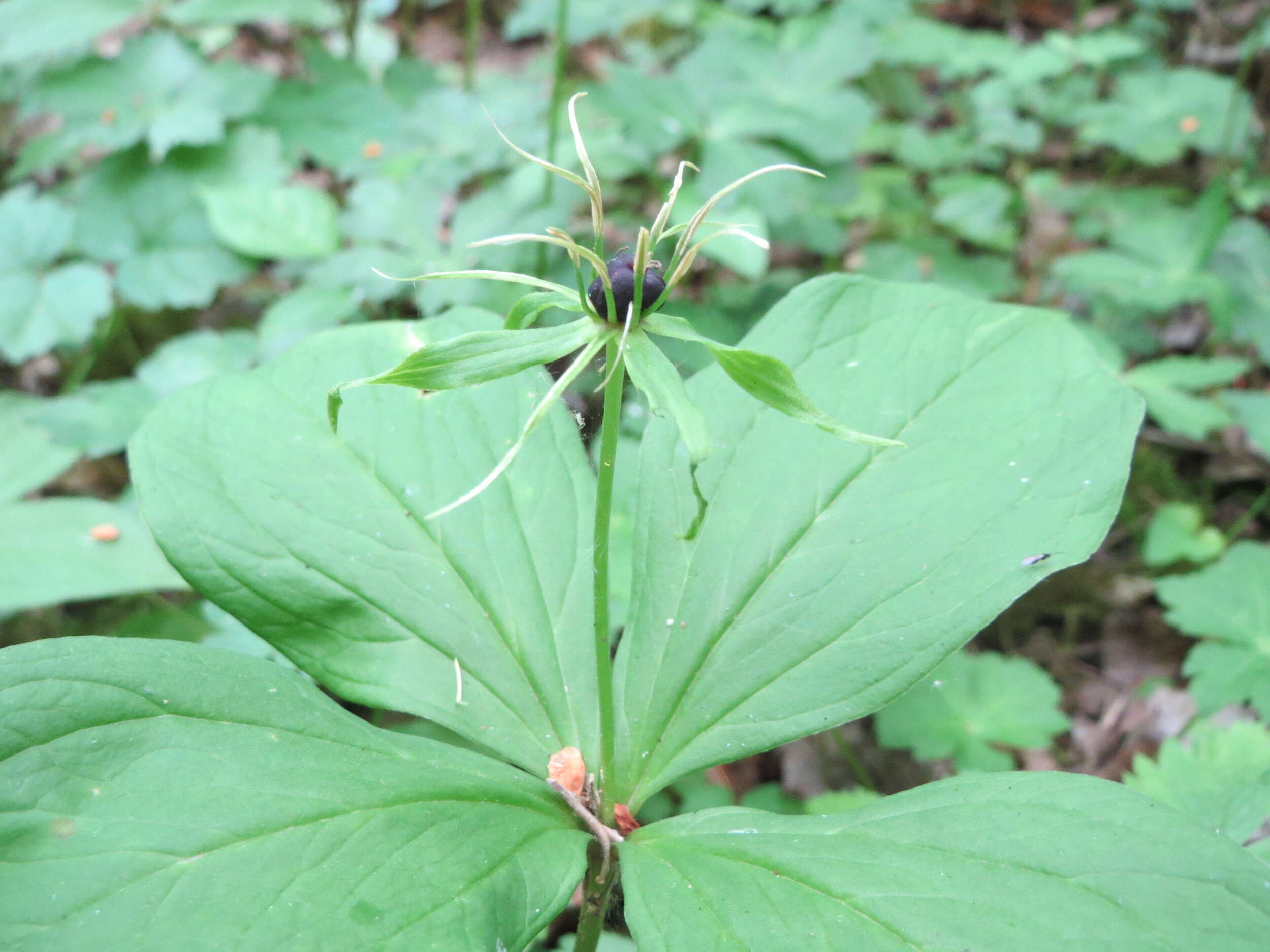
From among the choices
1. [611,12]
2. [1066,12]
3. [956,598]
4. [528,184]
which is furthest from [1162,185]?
[956,598]

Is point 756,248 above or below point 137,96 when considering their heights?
below

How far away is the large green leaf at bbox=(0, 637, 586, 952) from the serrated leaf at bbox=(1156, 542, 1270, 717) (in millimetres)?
Result: 1509

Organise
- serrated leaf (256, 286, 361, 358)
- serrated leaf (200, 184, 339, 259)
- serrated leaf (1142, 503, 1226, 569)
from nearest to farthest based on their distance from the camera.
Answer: serrated leaf (1142, 503, 1226, 569), serrated leaf (256, 286, 361, 358), serrated leaf (200, 184, 339, 259)

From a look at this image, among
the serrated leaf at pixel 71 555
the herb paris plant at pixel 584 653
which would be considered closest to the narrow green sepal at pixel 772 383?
the herb paris plant at pixel 584 653

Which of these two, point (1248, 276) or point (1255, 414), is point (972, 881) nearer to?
point (1255, 414)

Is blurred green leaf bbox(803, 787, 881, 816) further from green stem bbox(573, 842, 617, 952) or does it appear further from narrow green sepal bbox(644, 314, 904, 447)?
narrow green sepal bbox(644, 314, 904, 447)

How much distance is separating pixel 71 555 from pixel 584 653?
1400mm

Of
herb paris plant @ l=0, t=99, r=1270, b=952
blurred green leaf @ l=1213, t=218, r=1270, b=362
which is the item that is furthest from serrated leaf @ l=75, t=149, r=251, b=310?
blurred green leaf @ l=1213, t=218, r=1270, b=362

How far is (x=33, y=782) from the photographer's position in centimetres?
91

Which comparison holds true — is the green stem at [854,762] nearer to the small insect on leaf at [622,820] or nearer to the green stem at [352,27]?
the small insect on leaf at [622,820]

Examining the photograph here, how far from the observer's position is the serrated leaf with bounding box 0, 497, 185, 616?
194 cm

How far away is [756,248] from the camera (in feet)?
8.67

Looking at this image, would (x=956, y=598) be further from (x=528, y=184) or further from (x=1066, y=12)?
(x=1066, y=12)

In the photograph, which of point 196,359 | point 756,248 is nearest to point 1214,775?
point 756,248
